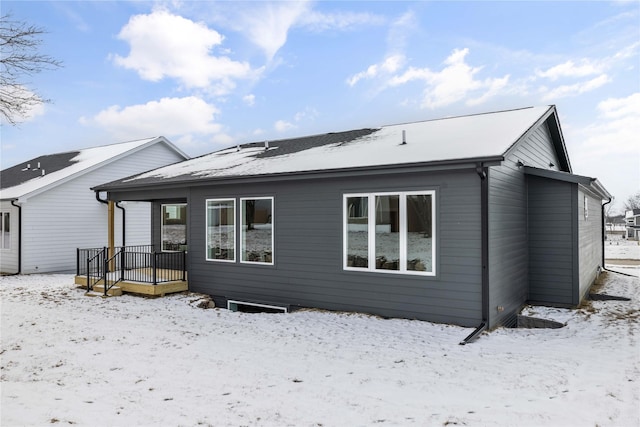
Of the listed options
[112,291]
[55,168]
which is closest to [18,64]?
[112,291]

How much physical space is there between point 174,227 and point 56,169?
9.31 metres

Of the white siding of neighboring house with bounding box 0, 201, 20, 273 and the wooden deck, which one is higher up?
the white siding of neighboring house with bounding box 0, 201, 20, 273

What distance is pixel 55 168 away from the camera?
1855 cm

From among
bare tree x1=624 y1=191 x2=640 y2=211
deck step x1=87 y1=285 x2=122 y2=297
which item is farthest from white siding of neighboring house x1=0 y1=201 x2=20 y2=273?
bare tree x1=624 y1=191 x2=640 y2=211

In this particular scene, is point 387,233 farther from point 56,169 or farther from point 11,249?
point 56,169

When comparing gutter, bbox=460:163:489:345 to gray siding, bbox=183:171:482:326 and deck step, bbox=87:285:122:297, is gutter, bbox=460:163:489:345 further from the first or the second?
deck step, bbox=87:285:122:297

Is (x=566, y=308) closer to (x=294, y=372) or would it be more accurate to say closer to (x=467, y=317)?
(x=467, y=317)

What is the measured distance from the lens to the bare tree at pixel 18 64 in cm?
663

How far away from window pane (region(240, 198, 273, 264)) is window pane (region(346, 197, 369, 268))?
1.97 metres

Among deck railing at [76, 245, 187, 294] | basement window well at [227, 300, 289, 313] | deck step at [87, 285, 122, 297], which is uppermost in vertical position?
deck railing at [76, 245, 187, 294]

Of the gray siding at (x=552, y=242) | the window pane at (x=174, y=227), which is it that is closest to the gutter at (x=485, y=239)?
the gray siding at (x=552, y=242)

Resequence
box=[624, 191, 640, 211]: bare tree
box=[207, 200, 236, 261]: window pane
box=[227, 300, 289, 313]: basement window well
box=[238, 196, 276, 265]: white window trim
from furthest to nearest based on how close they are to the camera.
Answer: box=[624, 191, 640, 211]: bare tree, box=[207, 200, 236, 261]: window pane, box=[238, 196, 276, 265]: white window trim, box=[227, 300, 289, 313]: basement window well

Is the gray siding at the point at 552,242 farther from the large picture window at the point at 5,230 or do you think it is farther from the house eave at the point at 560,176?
the large picture window at the point at 5,230

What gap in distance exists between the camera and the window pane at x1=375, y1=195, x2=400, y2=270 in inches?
300
